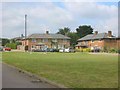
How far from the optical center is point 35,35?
14738cm

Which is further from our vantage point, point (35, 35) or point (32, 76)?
point (35, 35)

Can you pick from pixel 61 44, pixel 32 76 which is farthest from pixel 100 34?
pixel 32 76

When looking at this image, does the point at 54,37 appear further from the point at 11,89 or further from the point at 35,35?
the point at 11,89

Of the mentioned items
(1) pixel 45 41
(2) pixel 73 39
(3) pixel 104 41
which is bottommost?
(3) pixel 104 41

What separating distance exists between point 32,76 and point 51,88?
5899 millimetres

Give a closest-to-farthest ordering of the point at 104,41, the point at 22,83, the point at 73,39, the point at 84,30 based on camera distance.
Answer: the point at 22,83, the point at 104,41, the point at 73,39, the point at 84,30

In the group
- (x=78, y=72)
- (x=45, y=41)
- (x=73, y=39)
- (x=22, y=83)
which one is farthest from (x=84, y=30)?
(x=22, y=83)

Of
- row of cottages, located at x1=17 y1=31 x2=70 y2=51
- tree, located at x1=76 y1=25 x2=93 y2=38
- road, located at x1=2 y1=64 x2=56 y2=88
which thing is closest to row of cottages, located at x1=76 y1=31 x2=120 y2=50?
row of cottages, located at x1=17 y1=31 x2=70 y2=51

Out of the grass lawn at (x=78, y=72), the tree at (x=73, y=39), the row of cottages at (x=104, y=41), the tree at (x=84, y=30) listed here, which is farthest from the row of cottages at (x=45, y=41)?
the grass lawn at (x=78, y=72)

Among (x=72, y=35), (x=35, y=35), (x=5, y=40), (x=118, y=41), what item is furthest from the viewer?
(x=5, y=40)

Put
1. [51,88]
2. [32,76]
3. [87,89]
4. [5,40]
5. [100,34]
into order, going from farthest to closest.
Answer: [5,40] < [100,34] < [32,76] < [51,88] < [87,89]

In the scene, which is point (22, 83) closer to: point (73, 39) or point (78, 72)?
point (78, 72)

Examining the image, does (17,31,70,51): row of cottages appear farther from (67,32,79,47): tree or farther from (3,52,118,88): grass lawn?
(3,52,118,88): grass lawn

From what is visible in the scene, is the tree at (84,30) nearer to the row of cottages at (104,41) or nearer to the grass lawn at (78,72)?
the row of cottages at (104,41)
